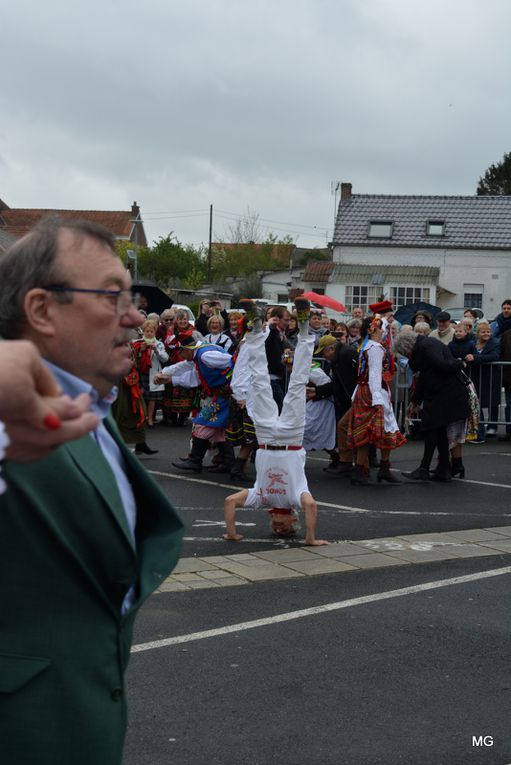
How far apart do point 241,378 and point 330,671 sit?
6.76m

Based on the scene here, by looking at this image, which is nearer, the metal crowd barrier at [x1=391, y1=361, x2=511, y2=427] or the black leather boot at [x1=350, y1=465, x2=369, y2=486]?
the black leather boot at [x1=350, y1=465, x2=369, y2=486]

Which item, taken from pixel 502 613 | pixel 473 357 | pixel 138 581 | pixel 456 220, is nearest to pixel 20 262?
pixel 138 581

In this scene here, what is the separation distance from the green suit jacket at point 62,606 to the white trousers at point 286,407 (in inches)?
257

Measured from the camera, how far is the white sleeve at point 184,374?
41.7 feet

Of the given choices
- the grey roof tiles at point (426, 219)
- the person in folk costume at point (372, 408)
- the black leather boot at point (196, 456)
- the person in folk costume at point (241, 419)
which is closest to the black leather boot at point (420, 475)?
the person in folk costume at point (372, 408)

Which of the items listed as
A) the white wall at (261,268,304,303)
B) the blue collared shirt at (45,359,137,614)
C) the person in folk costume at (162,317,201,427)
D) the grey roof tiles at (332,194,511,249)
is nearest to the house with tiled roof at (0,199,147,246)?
the white wall at (261,268,304,303)

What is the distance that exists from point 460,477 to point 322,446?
1761 mm

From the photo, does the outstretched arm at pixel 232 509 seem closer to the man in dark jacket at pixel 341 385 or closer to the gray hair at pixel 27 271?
the man in dark jacket at pixel 341 385

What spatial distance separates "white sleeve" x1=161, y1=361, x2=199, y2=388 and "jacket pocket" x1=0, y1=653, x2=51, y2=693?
1070 cm

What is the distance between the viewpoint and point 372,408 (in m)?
11.9

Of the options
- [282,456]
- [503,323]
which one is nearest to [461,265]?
[503,323]

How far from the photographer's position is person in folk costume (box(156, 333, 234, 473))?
12.3m

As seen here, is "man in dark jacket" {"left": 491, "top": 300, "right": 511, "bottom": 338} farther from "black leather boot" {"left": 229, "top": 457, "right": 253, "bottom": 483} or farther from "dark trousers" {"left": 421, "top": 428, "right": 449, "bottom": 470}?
"black leather boot" {"left": 229, "top": 457, "right": 253, "bottom": 483}

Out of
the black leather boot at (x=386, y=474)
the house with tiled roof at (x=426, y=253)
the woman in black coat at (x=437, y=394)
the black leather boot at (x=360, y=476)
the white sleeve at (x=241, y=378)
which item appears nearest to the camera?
the white sleeve at (x=241, y=378)
